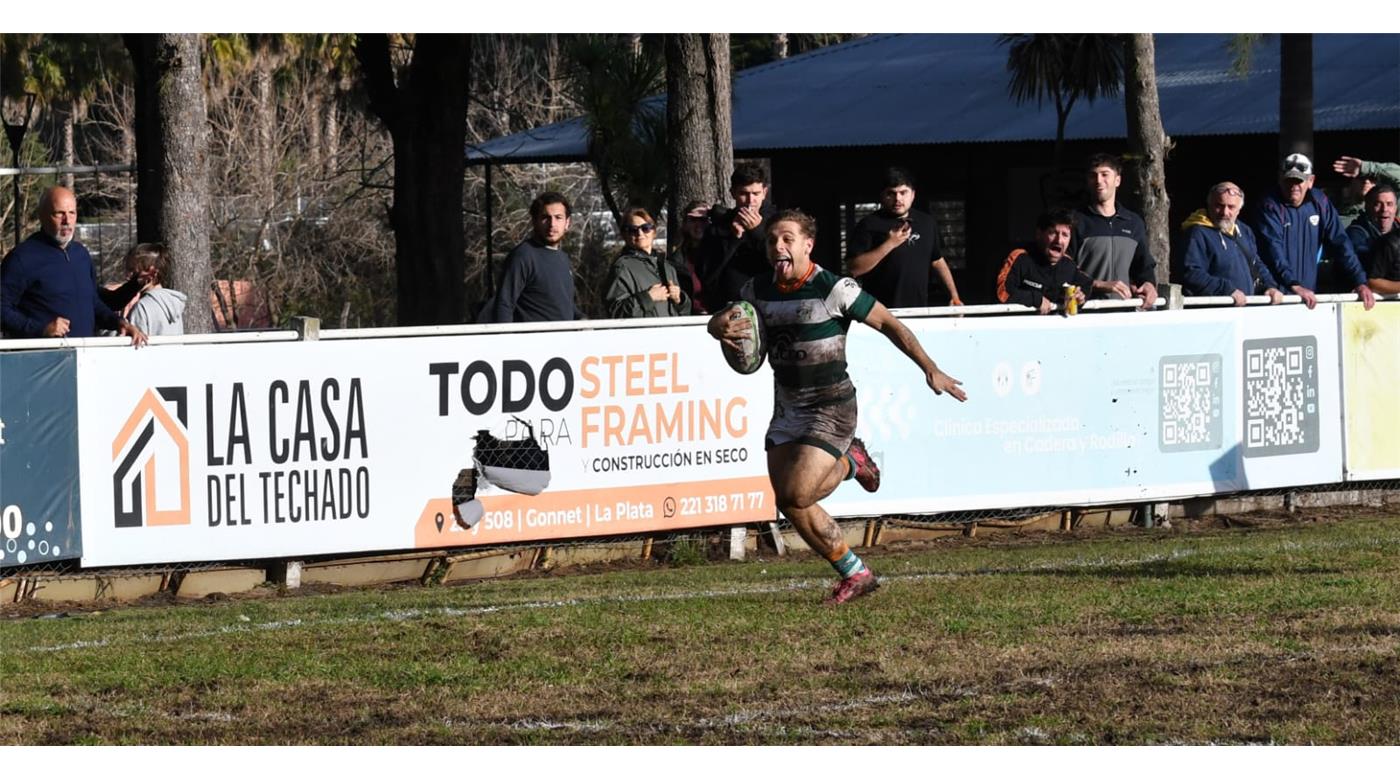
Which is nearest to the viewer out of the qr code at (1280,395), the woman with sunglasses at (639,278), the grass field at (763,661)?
the grass field at (763,661)

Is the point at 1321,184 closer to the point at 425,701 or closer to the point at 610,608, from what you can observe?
the point at 610,608

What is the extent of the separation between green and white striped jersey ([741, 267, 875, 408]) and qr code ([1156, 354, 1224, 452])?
494cm

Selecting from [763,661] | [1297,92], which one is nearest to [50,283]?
[763,661]

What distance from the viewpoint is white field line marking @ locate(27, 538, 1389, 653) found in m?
9.58

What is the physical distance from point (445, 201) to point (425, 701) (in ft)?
55.7

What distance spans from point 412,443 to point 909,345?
12.5 ft

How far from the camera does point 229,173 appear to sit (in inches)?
1577

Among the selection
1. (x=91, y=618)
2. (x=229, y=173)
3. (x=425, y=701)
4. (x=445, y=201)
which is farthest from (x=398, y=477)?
(x=229, y=173)

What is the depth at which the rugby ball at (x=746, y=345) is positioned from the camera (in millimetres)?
9180

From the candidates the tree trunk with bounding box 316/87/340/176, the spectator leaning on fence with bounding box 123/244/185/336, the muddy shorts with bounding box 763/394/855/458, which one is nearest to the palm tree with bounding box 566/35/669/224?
the spectator leaning on fence with bounding box 123/244/185/336

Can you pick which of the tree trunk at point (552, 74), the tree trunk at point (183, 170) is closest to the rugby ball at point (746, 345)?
the tree trunk at point (183, 170)

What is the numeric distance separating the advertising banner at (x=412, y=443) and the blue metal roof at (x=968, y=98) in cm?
1460

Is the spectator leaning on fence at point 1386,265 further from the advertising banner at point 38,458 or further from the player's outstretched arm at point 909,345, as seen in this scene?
the advertising banner at point 38,458

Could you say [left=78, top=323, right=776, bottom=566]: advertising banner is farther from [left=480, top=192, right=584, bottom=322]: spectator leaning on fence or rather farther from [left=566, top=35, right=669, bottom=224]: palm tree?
[left=566, top=35, right=669, bottom=224]: palm tree
